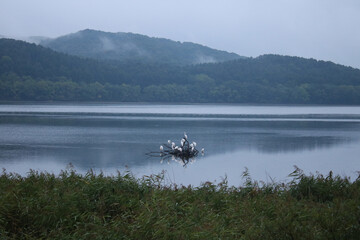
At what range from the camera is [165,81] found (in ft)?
395

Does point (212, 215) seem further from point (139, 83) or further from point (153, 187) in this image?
point (139, 83)

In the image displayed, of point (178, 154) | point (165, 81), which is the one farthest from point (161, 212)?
point (165, 81)

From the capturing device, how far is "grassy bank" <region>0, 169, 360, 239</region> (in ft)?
20.5

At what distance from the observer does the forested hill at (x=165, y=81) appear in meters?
108

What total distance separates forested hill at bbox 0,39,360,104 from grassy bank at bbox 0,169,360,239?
99.4m

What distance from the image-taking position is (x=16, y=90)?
102562 millimetres

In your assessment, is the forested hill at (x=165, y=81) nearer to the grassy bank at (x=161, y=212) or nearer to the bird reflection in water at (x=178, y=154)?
the bird reflection in water at (x=178, y=154)

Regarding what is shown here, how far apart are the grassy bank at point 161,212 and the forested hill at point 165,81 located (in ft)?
326

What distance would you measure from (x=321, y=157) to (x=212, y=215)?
12.9 meters

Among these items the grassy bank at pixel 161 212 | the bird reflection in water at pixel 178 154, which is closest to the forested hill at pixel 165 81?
the bird reflection in water at pixel 178 154

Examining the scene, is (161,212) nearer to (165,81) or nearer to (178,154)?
(178,154)

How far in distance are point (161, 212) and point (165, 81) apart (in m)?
114

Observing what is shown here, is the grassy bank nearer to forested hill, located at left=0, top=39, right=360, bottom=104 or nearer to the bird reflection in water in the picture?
the bird reflection in water

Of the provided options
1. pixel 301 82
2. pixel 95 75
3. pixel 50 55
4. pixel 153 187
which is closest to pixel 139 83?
pixel 95 75
